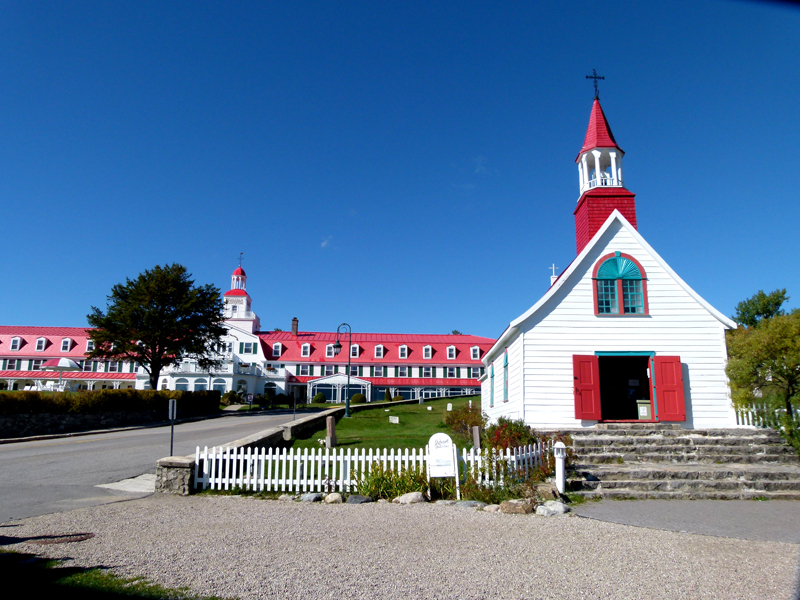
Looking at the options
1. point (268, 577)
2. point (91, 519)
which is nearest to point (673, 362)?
point (268, 577)

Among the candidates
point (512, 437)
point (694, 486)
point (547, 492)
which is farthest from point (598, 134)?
point (547, 492)

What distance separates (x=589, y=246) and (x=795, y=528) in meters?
10.3

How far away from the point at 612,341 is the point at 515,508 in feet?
29.7

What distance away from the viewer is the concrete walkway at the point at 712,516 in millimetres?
8227

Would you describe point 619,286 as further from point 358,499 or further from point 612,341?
point 358,499

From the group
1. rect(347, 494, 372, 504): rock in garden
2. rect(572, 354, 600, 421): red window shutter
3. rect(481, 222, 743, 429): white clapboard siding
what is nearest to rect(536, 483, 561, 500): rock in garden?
rect(347, 494, 372, 504): rock in garden

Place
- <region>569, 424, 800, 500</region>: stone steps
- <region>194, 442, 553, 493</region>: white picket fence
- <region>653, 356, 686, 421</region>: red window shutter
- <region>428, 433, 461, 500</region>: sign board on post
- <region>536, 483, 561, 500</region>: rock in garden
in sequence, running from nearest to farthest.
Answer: <region>536, 483, 561, 500</region>: rock in garden < <region>428, 433, 461, 500</region>: sign board on post < <region>194, 442, 553, 493</region>: white picket fence < <region>569, 424, 800, 500</region>: stone steps < <region>653, 356, 686, 421</region>: red window shutter

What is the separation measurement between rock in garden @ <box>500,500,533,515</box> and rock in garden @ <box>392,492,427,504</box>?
5.22 feet

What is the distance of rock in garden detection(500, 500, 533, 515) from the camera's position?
9.30 m

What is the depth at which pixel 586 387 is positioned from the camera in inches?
635

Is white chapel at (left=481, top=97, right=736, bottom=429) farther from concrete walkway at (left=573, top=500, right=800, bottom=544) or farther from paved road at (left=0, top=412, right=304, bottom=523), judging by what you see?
paved road at (left=0, top=412, right=304, bottom=523)

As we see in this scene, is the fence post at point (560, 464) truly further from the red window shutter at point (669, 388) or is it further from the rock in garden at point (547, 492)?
the red window shutter at point (669, 388)

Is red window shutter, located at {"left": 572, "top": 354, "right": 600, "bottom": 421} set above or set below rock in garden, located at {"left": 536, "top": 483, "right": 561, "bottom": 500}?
above

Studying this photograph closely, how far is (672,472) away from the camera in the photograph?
1164 centimetres
